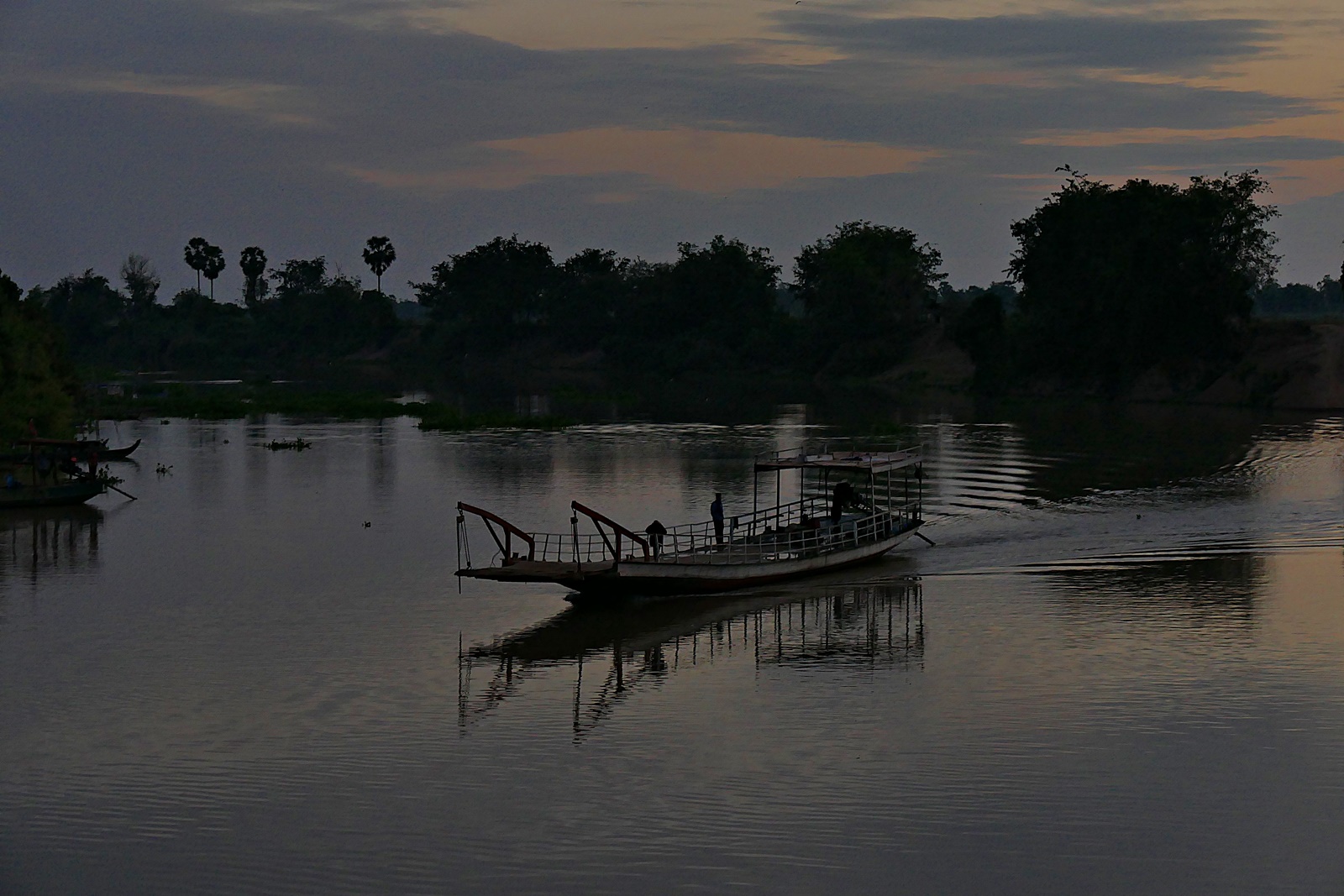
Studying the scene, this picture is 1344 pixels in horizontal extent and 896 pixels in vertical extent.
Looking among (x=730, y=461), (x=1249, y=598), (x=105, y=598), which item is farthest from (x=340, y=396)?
(x=1249, y=598)

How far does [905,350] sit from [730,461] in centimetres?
10166

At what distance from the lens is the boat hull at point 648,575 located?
121ft

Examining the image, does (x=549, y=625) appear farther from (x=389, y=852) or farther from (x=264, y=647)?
(x=389, y=852)

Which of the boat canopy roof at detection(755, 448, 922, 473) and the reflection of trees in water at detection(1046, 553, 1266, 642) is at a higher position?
the boat canopy roof at detection(755, 448, 922, 473)

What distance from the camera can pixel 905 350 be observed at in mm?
176000

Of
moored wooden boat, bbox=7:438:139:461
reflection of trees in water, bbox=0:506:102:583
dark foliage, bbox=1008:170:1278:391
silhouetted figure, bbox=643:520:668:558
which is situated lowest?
reflection of trees in water, bbox=0:506:102:583

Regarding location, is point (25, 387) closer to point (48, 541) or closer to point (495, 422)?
point (48, 541)

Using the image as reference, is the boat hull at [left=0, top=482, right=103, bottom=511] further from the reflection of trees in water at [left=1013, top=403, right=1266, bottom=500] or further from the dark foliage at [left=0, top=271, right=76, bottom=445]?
the reflection of trees in water at [left=1013, top=403, right=1266, bottom=500]

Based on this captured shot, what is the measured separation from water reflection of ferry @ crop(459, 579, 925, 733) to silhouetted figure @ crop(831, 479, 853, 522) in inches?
129

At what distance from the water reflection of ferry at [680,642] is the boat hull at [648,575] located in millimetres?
494

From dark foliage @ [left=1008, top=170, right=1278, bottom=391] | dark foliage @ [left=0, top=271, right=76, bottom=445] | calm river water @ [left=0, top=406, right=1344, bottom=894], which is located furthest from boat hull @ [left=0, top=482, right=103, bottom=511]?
dark foliage @ [left=1008, top=170, right=1278, bottom=391]

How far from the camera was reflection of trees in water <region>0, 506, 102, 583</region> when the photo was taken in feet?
154

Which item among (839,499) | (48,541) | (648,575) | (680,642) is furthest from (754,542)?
(48,541)

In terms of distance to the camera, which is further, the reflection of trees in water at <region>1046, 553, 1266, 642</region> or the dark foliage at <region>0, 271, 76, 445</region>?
the dark foliage at <region>0, 271, 76, 445</region>
